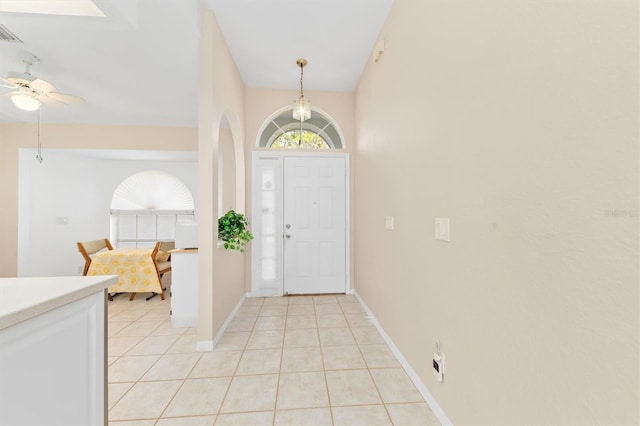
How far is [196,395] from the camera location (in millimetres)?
1749

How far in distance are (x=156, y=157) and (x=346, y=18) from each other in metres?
4.33

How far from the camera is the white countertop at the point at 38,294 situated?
0.69 m

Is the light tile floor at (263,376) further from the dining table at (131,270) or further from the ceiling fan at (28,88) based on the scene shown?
the ceiling fan at (28,88)

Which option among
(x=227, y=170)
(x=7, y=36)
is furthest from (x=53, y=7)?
(x=227, y=170)

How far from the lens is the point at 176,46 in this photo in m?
2.61

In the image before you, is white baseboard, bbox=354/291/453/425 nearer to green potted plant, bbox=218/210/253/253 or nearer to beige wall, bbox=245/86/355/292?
beige wall, bbox=245/86/355/292

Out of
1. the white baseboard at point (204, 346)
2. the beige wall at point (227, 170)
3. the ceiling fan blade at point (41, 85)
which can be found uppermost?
the ceiling fan blade at point (41, 85)

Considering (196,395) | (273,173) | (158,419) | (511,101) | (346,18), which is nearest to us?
(511,101)

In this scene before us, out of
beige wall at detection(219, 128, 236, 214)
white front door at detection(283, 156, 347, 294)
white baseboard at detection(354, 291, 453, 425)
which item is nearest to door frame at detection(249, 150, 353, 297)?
white front door at detection(283, 156, 347, 294)

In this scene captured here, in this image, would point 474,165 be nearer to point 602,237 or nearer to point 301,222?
point 602,237

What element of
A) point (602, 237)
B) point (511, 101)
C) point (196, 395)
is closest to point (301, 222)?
point (196, 395)

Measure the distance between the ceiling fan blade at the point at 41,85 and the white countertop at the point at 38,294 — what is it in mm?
2772

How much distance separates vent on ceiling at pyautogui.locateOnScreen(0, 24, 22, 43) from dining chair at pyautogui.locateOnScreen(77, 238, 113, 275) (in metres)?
2.49

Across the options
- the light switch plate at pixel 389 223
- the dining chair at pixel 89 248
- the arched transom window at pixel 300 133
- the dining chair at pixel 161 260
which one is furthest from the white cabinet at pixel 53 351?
the dining chair at pixel 89 248
